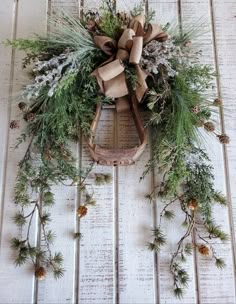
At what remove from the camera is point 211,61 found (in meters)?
1.35

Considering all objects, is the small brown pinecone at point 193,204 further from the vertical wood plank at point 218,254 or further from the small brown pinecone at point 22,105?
the small brown pinecone at point 22,105

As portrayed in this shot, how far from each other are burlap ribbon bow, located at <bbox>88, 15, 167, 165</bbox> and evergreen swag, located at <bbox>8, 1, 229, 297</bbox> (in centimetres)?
2

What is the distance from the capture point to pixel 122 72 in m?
1.15

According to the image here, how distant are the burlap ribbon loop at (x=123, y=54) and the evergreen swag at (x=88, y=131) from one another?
0.02 meters

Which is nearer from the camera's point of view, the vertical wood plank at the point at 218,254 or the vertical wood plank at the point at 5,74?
the vertical wood plank at the point at 218,254

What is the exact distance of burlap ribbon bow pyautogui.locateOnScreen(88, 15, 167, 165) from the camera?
43.8 inches

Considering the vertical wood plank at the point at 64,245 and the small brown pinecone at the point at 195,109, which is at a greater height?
the small brown pinecone at the point at 195,109

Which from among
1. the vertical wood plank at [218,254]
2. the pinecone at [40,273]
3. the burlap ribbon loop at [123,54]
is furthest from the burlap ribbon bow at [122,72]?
the pinecone at [40,273]

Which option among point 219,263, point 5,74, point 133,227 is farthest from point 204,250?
point 5,74

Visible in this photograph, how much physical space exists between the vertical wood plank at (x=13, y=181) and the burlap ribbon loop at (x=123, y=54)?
13.8 inches

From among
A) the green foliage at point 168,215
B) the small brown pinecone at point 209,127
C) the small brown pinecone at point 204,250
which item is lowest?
the small brown pinecone at point 204,250

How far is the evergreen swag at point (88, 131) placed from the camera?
112cm

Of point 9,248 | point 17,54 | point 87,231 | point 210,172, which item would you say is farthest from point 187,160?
point 17,54

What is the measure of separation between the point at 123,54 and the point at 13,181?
56 cm
